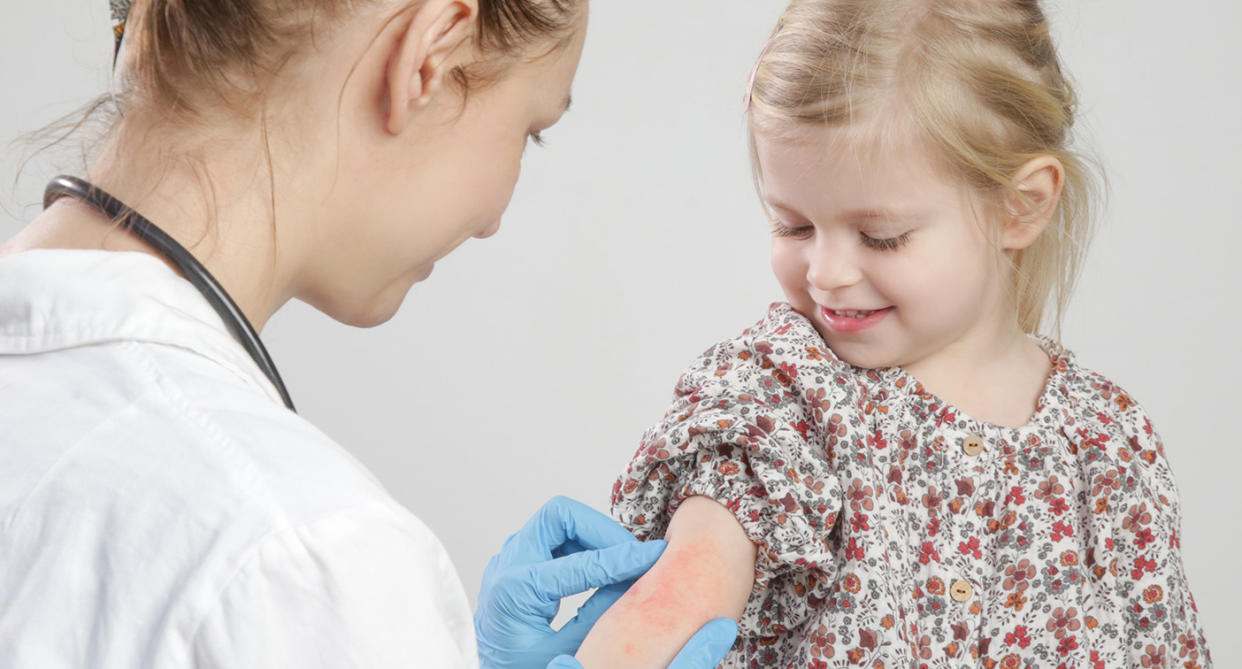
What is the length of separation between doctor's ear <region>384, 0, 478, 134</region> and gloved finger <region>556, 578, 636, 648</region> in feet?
2.18

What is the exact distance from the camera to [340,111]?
0.82 metres

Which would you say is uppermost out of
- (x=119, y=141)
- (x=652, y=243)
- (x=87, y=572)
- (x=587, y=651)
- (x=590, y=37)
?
(x=590, y=37)

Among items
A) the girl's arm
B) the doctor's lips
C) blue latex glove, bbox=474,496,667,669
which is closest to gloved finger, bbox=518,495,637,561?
blue latex glove, bbox=474,496,667,669

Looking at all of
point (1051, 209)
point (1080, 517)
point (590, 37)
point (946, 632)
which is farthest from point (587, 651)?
point (590, 37)

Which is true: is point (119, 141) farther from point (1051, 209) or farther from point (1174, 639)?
point (1174, 639)

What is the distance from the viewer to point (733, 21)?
2.59m

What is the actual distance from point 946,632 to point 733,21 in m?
1.66

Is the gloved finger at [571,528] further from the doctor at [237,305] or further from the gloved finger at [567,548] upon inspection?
the doctor at [237,305]

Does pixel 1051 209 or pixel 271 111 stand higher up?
pixel 1051 209

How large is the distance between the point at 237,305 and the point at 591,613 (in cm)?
68

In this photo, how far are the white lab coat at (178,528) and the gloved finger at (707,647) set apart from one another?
0.55m

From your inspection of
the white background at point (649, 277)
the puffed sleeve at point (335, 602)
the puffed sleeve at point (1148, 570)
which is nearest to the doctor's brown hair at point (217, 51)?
the puffed sleeve at point (335, 602)

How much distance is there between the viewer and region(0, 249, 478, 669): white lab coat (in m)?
0.61

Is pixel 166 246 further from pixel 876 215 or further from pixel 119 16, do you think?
pixel 876 215
